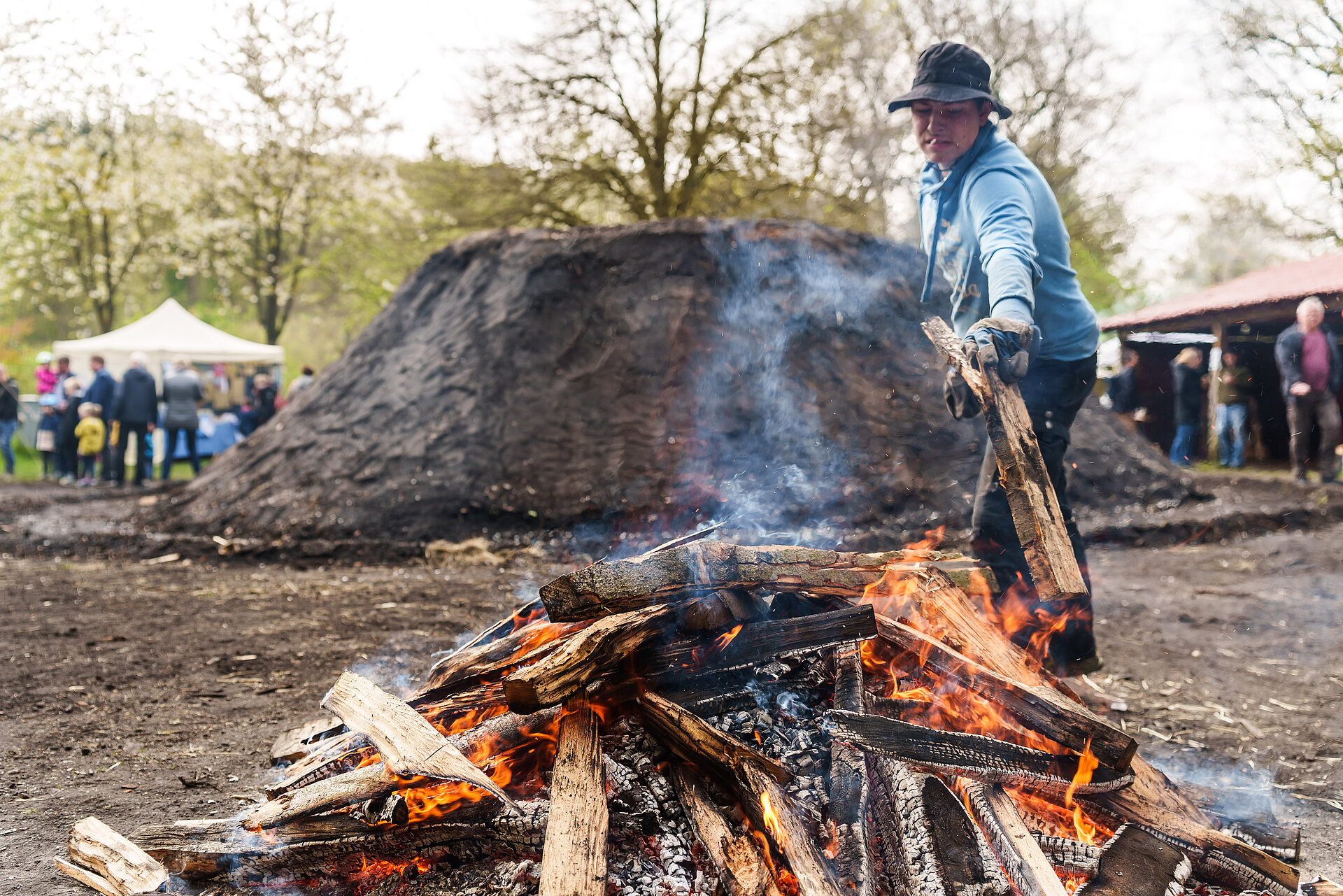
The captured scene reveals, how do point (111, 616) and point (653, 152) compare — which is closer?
point (111, 616)

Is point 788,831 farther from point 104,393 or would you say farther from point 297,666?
point 104,393

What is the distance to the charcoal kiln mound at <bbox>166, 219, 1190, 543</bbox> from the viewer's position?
25.1 ft

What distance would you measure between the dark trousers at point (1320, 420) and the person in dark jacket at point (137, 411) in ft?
50.3

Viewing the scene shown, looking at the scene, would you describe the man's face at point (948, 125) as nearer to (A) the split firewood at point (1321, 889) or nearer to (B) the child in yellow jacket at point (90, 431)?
(A) the split firewood at point (1321, 889)

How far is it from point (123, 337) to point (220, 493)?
32.7 ft

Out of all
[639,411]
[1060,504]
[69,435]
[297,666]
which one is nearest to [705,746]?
[1060,504]

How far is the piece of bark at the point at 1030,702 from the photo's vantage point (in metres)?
2.05

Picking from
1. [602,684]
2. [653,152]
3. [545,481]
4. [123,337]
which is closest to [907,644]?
[602,684]

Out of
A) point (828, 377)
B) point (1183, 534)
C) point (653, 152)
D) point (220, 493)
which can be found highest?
point (653, 152)

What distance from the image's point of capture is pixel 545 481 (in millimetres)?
7785

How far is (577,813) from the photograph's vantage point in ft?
5.86

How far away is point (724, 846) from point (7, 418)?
16.2 meters

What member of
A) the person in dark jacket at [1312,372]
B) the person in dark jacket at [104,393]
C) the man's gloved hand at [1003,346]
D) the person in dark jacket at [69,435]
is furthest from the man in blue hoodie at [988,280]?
the person in dark jacket at [69,435]

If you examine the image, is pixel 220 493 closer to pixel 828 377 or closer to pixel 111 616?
pixel 111 616
